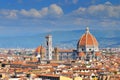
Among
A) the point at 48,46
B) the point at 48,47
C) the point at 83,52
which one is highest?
the point at 48,46

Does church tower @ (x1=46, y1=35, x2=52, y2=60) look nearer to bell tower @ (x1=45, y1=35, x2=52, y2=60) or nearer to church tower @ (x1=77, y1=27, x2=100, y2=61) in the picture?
bell tower @ (x1=45, y1=35, x2=52, y2=60)

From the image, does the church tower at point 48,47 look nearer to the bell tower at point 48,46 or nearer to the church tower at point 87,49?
the bell tower at point 48,46

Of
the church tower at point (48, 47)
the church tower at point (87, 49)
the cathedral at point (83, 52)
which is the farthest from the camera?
the church tower at point (87, 49)

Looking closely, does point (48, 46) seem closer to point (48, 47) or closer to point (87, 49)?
point (48, 47)

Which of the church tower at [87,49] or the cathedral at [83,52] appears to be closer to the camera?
the cathedral at [83,52]

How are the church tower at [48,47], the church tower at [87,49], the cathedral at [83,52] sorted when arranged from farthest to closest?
the church tower at [87,49] < the cathedral at [83,52] < the church tower at [48,47]

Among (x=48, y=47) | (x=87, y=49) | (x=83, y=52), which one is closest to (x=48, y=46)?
(x=48, y=47)

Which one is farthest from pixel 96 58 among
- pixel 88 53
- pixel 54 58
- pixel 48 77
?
pixel 48 77

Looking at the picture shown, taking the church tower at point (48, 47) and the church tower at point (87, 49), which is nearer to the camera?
the church tower at point (48, 47)

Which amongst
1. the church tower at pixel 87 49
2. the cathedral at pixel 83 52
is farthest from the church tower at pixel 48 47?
the church tower at pixel 87 49

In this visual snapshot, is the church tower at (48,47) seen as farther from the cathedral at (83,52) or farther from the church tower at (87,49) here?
the church tower at (87,49)

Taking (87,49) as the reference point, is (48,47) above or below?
below

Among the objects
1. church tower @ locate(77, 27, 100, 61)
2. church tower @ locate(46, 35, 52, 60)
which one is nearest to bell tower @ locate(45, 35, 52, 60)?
church tower @ locate(46, 35, 52, 60)

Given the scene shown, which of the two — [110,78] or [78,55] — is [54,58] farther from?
[110,78]
